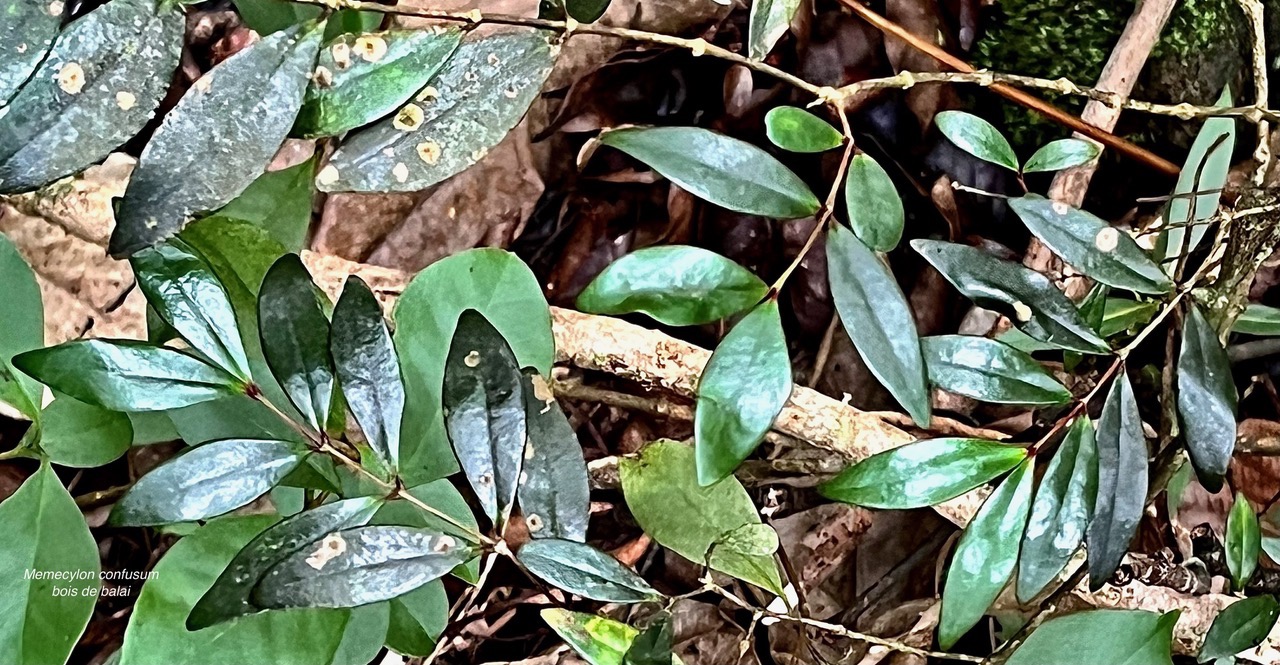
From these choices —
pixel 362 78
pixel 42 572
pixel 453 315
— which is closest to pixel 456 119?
pixel 362 78

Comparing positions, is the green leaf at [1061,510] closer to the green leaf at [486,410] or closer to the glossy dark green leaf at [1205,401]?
the glossy dark green leaf at [1205,401]

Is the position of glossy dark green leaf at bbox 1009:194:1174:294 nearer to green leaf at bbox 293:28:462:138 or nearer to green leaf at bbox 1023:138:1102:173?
green leaf at bbox 1023:138:1102:173

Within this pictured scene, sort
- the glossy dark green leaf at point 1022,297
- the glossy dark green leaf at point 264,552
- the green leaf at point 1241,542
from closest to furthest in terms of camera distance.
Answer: the glossy dark green leaf at point 264,552 → the glossy dark green leaf at point 1022,297 → the green leaf at point 1241,542

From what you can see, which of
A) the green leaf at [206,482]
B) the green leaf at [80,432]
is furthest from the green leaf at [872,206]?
the green leaf at [80,432]

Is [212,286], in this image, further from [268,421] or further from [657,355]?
[657,355]

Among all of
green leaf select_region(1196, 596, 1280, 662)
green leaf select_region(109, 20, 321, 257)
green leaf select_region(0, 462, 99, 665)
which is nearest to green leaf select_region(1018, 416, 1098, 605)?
green leaf select_region(1196, 596, 1280, 662)

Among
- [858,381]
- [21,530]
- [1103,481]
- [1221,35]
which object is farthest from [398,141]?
[1221,35]
